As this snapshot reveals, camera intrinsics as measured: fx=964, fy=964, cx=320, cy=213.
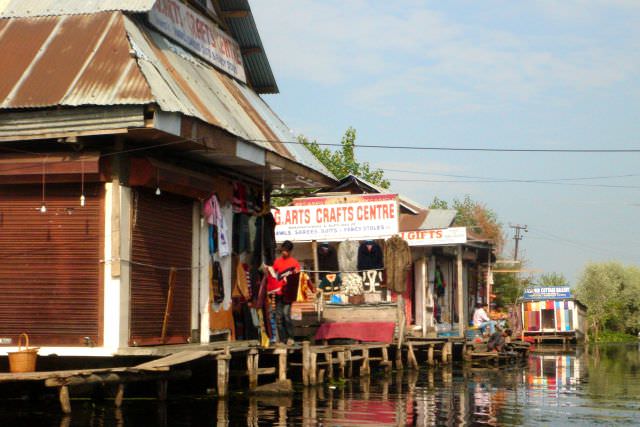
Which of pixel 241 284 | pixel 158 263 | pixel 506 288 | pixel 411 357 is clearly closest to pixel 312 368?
pixel 241 284

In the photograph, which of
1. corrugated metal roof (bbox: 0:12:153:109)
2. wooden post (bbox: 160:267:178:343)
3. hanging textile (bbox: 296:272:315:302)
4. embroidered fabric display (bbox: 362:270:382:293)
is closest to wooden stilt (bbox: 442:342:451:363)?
embroidered fabric display (bbox: 362:270:382:293)

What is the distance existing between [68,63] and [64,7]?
208cm

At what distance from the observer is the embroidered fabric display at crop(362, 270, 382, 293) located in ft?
87.5

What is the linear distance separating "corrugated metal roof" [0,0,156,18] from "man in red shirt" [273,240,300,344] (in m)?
5.41

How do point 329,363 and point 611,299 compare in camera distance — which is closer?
point 329,363

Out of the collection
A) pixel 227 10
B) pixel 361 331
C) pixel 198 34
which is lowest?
pixel 361 331

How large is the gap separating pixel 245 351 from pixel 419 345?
9450 mm

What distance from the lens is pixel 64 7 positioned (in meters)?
18.0

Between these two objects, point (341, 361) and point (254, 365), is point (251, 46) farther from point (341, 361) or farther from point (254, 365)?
point (254, 365)

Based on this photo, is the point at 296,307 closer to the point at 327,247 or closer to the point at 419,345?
the point at 327,247

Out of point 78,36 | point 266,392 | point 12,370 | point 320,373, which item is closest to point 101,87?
point 78,36

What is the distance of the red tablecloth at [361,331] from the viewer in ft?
79.9

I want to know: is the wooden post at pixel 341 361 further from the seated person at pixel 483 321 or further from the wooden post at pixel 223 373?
the seated person at pixel 483 321

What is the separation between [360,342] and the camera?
80.1ft
